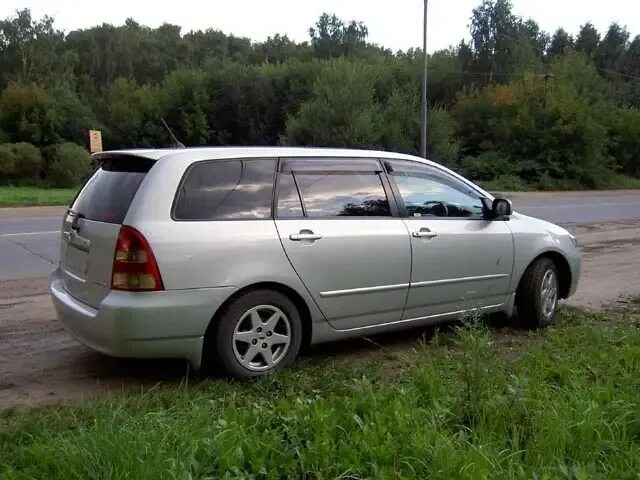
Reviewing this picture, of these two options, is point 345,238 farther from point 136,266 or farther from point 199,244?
point 136,266

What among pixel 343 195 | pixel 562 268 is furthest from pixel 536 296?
pixel 343 195

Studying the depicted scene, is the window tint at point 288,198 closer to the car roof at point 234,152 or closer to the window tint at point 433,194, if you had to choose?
the car roof at point 234,152

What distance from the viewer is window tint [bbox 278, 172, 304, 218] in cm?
495

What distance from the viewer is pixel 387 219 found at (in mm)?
5371

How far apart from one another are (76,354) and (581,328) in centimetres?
425

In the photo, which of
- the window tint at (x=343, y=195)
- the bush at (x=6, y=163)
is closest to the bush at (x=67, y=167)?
the bush at (x=6, y=163)

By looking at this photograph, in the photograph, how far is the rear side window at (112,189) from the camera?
4.61 meters

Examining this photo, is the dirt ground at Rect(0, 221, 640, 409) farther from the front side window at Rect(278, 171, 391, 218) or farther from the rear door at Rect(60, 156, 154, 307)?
the front side window at Rect(278, 171, 391, 218)

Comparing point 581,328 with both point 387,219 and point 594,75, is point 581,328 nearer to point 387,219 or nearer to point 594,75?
point 387,219

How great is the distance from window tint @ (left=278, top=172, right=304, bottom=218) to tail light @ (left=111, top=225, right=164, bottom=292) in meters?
1.02

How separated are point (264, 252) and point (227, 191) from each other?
504 mm

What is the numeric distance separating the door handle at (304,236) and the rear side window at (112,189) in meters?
1.08

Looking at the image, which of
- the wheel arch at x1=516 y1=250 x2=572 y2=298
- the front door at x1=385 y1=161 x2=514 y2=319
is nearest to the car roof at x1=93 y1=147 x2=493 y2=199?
the front door at x1=385 y1=161 x2=514 y2=319

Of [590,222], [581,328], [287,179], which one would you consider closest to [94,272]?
[287,179]
